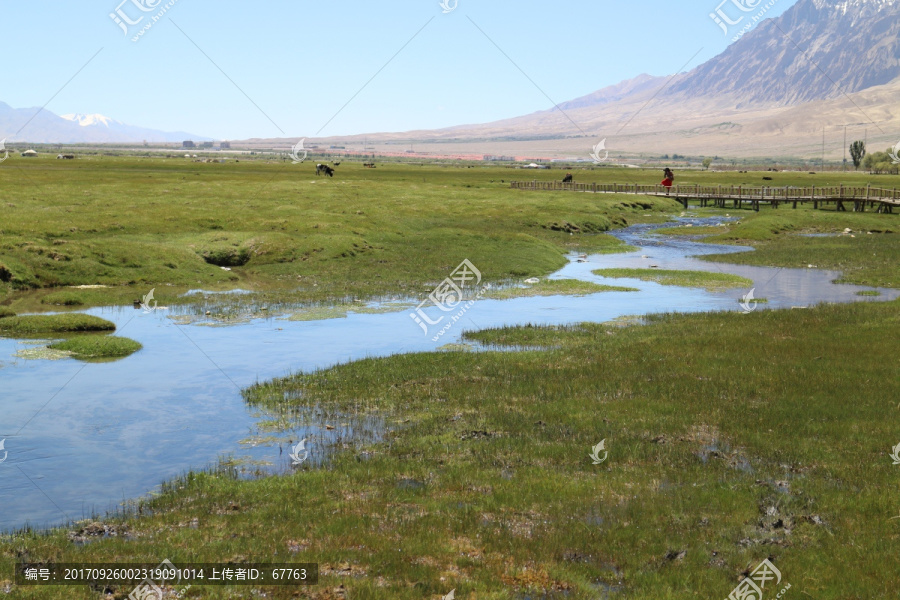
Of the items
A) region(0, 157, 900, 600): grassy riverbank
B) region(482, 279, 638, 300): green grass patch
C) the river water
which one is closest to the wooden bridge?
the river water

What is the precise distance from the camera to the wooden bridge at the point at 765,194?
93875mm

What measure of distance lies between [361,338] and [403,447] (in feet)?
45.0

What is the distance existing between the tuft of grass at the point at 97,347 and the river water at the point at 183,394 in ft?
2.54

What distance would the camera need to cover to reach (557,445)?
17.7 metres

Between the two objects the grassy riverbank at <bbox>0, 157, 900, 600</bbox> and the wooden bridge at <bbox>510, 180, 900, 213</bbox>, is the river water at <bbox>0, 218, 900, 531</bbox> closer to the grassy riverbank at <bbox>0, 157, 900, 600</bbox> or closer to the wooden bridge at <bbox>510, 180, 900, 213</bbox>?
the grassy riverbank at <bbox>0, 157, 900, 600</bbox>

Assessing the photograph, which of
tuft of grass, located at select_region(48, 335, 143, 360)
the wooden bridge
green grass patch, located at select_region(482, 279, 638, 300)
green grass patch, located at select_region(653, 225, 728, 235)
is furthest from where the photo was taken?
the wooden bridge

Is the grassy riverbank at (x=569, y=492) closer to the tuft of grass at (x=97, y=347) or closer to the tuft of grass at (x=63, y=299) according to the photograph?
the tuft of grass at (x=97, y=347)

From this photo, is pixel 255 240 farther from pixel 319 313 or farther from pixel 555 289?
pixel 555 289

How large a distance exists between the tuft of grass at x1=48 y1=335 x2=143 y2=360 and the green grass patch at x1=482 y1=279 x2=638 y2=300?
60.6ft

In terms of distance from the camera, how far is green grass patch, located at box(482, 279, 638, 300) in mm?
42188

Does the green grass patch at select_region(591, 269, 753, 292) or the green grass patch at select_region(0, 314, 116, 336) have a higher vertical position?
the green grass patch at select_region(0, 314, 116, 336)

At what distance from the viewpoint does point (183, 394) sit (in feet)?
76.8

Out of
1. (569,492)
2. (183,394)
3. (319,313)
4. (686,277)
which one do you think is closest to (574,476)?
(569,492)

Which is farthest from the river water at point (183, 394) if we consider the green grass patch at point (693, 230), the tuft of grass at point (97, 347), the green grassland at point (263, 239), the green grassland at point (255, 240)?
the green grass patch at point (693, 230)
